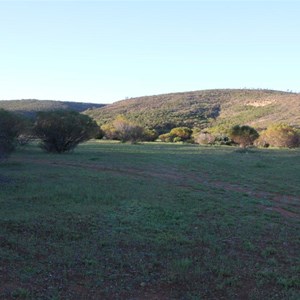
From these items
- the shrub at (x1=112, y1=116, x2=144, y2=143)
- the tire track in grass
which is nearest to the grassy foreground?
the tire track in grass

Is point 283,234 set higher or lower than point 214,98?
lower

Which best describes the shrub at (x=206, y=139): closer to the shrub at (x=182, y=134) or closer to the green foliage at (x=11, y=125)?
the shrub at (x=182, y=134)

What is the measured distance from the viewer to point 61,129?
27.3m

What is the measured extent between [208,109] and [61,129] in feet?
215

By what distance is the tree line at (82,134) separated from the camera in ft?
76.2

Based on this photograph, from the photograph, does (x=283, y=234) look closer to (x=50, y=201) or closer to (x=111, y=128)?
(x=50, y=201)

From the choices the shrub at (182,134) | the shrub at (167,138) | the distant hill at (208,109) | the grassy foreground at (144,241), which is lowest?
the grassy foreground at (144,241)

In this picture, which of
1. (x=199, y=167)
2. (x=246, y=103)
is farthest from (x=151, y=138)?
(x=246, y=103)

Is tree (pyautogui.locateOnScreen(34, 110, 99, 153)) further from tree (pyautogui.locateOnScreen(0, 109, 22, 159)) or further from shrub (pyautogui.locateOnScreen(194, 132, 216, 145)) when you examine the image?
shrub (pyautogui.locateOnScreen(194, 132, 216, 145))

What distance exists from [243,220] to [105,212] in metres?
3.10

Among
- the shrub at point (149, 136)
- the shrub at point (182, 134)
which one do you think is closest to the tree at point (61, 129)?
the shrub at point (149, 136)

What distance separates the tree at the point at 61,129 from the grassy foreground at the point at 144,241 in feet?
43.9

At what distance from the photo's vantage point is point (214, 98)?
101 meters

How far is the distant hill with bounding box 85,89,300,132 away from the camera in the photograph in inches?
2931
